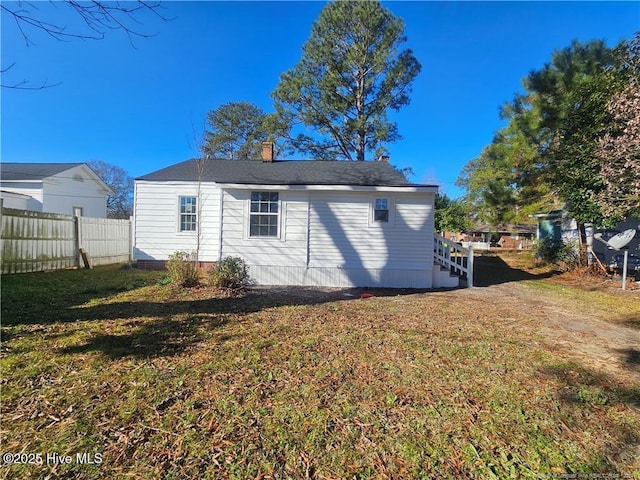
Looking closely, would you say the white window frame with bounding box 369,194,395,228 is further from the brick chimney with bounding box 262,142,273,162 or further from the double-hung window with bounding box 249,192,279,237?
the brick chimney with bounding box 262,142,273,162

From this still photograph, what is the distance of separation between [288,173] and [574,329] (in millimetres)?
8911

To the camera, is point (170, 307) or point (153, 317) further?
point (170, 307)

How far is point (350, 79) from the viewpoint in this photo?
1928 cm

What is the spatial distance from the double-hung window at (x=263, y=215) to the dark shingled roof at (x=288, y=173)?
50 cm

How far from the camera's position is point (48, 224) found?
10.6 metres

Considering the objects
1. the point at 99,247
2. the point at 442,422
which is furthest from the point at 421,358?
the point at 99,247

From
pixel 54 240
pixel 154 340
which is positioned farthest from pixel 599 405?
pixel 54 240

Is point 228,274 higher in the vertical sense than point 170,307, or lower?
higher

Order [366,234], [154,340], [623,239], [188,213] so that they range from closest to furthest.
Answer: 1. [154,340]
2. [366,234]
3. [623,239]
4. [188,213]

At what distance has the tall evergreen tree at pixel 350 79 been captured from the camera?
1833 cm

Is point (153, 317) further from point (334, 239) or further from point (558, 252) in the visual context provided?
point (558, 252)

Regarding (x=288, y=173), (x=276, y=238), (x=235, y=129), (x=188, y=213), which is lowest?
(x=276, y=238)

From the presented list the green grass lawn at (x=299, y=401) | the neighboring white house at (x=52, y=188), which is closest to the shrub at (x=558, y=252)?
the green grass lawn at (x=299, y=401)

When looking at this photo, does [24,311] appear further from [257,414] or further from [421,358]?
[421,358]
